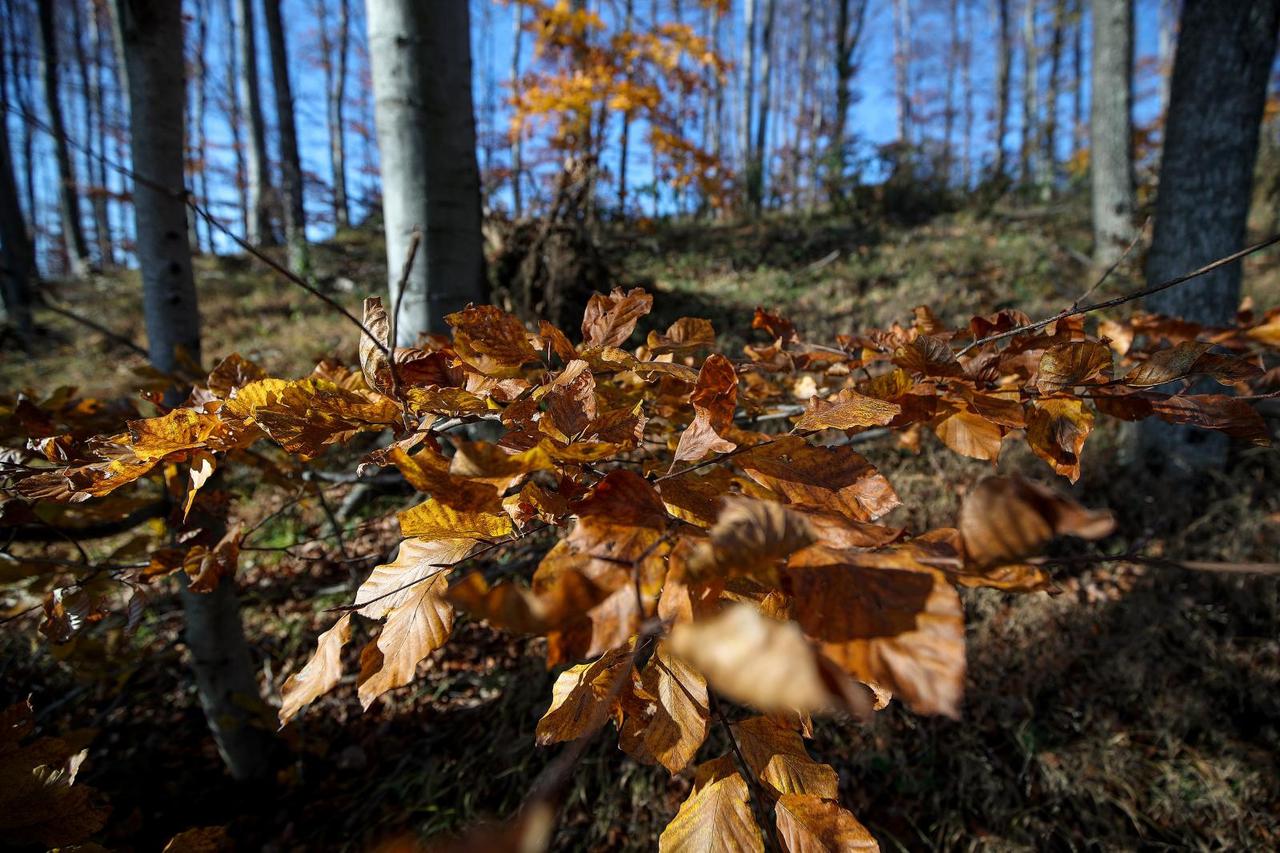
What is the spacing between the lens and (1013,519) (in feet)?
1.04

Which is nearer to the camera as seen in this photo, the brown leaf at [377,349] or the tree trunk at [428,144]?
the brown leaf at [377,349]

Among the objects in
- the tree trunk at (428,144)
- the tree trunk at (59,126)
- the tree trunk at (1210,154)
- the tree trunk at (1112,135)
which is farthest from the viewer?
the tree trunk at (59,126)

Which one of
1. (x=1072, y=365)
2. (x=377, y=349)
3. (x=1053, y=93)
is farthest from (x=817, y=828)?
(x=1053, y=93)

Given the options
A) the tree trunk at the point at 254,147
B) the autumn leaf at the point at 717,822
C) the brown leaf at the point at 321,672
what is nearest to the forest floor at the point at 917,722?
A: the brown leaf at the point at 321,672

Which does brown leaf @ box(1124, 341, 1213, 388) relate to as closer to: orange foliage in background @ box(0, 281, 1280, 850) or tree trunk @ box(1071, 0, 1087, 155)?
orange foliage in background @ box(0, 281, 1280, 850)

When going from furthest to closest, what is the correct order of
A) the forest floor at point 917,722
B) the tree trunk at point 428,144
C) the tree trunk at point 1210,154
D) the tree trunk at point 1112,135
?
1. the tree trunk at point 1112,135
2. the tree trunk at point 1210,154
3. the forest floor at point 917,722
4. the tree trunk at point 428,144

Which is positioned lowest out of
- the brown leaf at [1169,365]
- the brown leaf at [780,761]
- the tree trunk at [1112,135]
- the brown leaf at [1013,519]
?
the brown leaf at [780,761]

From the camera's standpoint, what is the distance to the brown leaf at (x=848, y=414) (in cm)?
58

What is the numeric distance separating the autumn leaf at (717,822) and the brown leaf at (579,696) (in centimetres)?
13

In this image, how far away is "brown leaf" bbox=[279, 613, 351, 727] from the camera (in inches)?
23.8

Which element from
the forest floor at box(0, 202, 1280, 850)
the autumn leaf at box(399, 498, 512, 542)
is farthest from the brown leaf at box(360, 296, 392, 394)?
the forest floor at box(0, 202, 1280, 850)

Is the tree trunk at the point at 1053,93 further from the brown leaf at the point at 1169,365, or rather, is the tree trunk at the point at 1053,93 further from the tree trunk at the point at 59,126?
the tree trunk at the point at 59,126

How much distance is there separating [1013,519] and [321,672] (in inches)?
26.6

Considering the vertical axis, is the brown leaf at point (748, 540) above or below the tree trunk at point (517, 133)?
below
